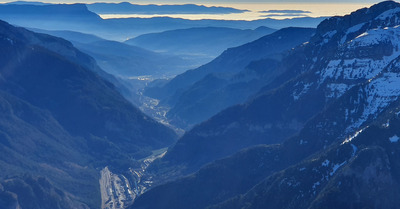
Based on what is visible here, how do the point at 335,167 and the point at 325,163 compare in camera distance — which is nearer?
the point at 335,167

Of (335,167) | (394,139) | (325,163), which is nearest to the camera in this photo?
(335,167)

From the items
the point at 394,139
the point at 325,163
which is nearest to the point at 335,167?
the point at 325,163

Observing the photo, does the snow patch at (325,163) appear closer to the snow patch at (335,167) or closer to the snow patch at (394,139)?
the snow patch at (335,167)

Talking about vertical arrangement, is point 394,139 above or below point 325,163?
above

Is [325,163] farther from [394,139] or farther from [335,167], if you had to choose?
[394,139]

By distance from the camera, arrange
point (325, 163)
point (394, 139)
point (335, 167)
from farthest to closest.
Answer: point (325, 163)
point (394, 139)
point (335, 167)

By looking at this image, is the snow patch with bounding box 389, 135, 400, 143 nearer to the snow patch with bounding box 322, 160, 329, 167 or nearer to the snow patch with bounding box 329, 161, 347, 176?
the snow patch with bounding box 329, 161, 347, 176

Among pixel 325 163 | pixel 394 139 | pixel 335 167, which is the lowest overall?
pixel 325 163

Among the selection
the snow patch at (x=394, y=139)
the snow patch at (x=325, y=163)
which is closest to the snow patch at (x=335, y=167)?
the snow patch at (x=325, y=163)

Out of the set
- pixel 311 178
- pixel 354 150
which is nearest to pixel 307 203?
pixel 311 178

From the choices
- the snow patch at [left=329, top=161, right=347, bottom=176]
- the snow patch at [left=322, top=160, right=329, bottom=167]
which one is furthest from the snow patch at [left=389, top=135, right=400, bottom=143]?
the snow patch at [left=322, top=160, right=329, bottom=167]

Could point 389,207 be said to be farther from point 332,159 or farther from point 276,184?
point 276,184

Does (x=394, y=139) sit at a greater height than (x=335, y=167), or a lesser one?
greater
